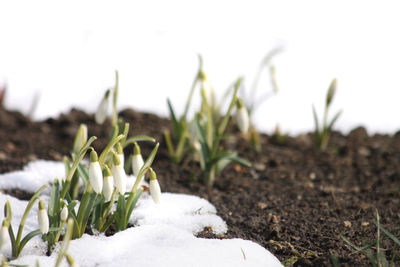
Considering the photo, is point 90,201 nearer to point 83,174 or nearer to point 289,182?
point 83,174

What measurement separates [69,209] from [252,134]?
1.65 metres

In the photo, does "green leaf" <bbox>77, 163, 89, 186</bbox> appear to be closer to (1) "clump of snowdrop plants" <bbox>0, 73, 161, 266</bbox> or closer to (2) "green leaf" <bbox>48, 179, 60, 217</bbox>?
(1) "clump of snowdrop plants" <bbox>0, 73, 161, 266</bbox>

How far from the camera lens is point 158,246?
178 cm

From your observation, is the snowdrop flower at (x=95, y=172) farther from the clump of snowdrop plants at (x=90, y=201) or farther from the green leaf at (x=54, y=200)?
the green leaf at (x=54, y=200)

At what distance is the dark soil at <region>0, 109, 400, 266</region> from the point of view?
201 centimetres

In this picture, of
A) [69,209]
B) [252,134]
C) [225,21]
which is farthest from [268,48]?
[69,209]

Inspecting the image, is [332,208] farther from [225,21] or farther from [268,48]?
[225,21]

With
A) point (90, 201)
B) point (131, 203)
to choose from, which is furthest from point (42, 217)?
point (131, 203)

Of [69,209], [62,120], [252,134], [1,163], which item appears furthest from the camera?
[62,120]

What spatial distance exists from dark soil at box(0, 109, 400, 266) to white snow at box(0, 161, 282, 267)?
12cm

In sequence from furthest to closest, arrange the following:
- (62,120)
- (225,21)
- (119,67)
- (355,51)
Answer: (225,21), (355,51), (119,67), (62,120)

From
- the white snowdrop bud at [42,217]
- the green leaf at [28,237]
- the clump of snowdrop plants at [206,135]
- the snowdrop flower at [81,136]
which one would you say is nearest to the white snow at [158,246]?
the green leaf at [28,237]

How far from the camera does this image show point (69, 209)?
1.68 m

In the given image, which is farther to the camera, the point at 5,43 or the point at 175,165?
the point at 5,43
